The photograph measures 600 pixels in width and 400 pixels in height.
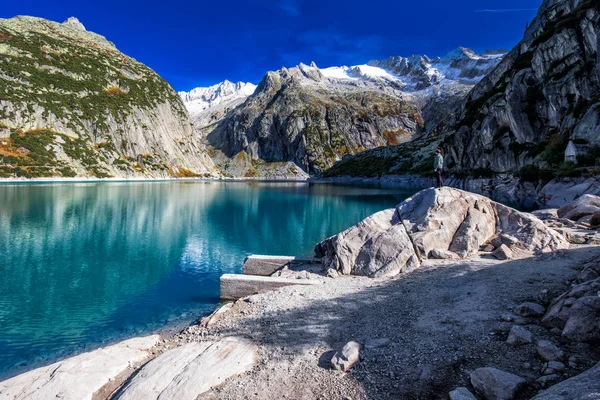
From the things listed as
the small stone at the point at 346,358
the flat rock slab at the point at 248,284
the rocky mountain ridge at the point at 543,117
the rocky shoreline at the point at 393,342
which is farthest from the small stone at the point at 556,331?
the rocky mountain ridge at the point at 543,117

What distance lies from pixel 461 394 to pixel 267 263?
1443 cm

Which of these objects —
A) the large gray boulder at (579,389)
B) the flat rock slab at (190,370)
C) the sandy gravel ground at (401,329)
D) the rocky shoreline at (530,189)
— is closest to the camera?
the large gray boulder at (579,389)

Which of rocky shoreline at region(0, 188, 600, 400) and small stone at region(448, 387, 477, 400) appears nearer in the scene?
small stone at region(448, 387, 477, 400)

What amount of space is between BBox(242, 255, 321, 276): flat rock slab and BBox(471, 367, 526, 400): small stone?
13.4 meters

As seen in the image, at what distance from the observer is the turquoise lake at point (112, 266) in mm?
13633

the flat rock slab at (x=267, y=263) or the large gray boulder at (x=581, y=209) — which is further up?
the large gray boulder at (x=581, y=209)

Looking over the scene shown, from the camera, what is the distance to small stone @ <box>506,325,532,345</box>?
326 inches

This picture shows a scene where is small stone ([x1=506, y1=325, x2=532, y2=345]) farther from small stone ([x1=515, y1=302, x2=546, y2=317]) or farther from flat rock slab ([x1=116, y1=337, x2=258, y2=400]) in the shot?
flat rock slab ([x1=116, y1=337, x2=258, y2=400])

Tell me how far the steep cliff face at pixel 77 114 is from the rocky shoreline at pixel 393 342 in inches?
4997

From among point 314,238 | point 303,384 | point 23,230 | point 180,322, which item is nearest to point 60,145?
point 23,230

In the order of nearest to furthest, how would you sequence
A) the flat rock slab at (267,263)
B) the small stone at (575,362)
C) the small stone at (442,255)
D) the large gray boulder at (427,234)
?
the small stone at (575,362) → the large gray boulder at (427,234) → the small stone at (442,255) → the flat rock slab at (267,263)

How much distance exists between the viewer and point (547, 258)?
50.8 feet

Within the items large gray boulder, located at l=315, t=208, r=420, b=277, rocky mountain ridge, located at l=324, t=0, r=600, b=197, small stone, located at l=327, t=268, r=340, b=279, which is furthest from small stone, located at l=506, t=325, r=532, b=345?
rocky mountain ridge, located at l=324, t=0, r=600, b=197

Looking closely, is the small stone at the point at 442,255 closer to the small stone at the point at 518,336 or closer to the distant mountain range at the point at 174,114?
the small stone at the point at 518,336
